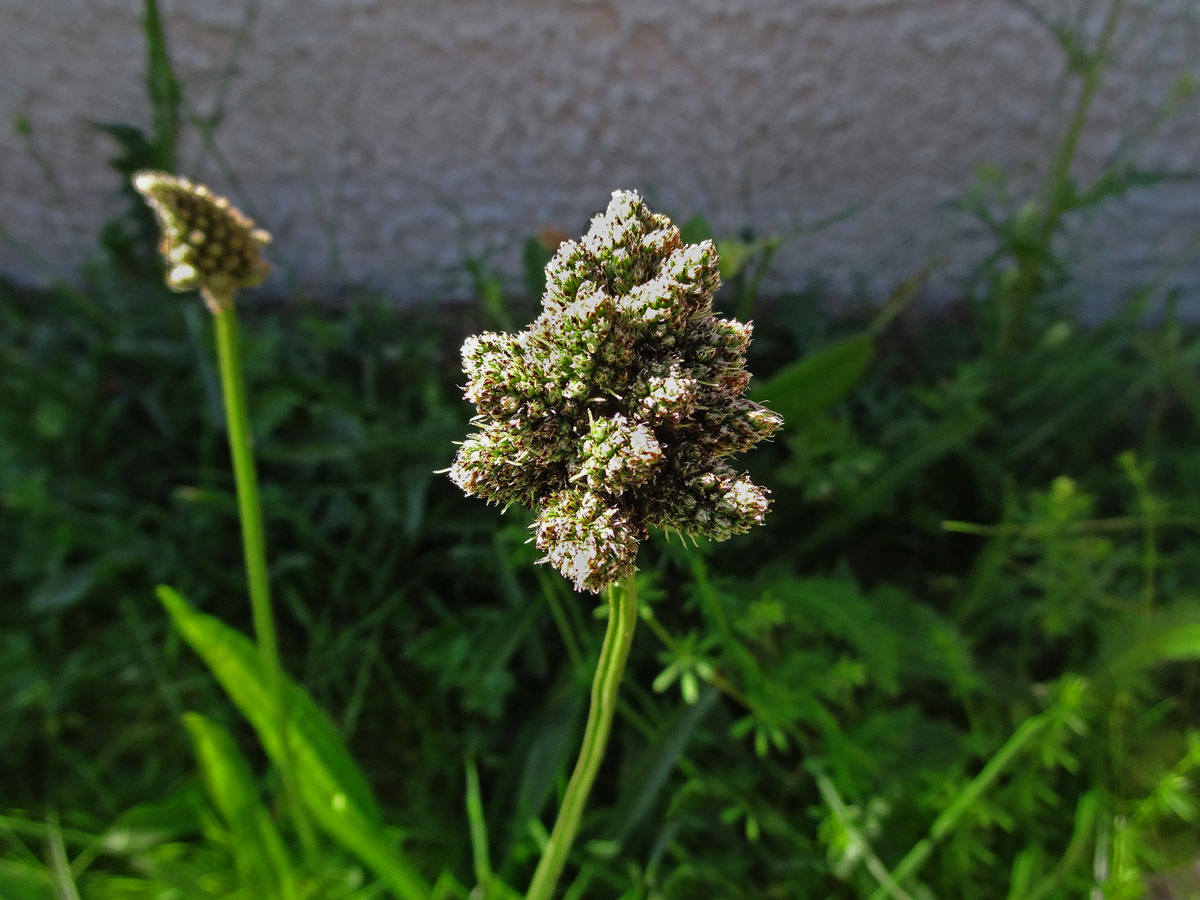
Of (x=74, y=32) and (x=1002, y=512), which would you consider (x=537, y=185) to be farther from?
(x=1002, y=512)

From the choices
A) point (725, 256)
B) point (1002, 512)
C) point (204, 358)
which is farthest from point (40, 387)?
point (1002, 512)

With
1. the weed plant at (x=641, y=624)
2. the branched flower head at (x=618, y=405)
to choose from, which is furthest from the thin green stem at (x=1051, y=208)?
the branched flower head at (x=618, y=405)

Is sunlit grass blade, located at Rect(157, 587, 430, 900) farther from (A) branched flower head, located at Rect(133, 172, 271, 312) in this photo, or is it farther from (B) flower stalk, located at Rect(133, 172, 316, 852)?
(A) branched flower head, located at Rect(133, 172, 271, 312)

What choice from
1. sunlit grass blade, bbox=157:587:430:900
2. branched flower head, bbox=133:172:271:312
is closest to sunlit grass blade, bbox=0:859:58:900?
sunlit grass blade, bbox=157:587:430:900

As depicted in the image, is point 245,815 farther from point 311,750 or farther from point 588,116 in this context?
point 588,116

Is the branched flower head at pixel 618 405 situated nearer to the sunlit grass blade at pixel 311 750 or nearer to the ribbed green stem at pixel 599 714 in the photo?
the ribbed green stem at pixel 599 714

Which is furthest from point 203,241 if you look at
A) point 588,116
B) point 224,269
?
point 588,116
